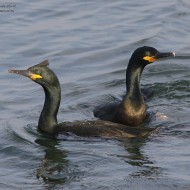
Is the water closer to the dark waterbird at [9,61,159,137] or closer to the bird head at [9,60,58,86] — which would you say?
the dark waterbird at [9,61,159,137]

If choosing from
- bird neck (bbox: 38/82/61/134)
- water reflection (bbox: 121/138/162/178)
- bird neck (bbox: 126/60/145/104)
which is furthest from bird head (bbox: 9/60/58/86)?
bird neck (bbox: 126/60/145/104)

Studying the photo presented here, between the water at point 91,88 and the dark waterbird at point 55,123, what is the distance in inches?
6.1

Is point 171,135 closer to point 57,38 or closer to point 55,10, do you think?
point 57,38

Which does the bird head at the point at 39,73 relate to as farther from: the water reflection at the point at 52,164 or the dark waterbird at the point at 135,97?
the dark waterbird at the point at 135,97

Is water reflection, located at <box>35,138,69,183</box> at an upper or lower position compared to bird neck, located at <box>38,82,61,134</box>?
lower

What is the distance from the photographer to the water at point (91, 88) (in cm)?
1173

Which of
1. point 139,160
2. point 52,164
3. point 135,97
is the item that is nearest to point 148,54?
point 135,97

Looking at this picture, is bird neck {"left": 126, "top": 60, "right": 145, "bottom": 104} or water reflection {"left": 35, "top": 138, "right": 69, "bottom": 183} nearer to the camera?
water reflection {"left": 35, "top": 138, "right": 69, "bottom": 183}

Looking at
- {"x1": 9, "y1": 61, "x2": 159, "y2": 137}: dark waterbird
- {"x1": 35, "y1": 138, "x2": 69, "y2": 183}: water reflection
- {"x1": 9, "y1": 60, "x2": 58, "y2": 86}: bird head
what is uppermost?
{"x1": 9, "y1": 60, "x2": 58, "y2": 86}: bird head

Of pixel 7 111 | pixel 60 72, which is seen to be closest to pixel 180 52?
pixel 60 72

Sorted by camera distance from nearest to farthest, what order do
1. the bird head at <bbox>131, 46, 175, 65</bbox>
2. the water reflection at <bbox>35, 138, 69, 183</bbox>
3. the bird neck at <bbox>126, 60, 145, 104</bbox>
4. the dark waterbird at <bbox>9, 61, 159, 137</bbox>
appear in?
1. the water reflection at <bbox>35, 138, 69, 183</bbox>
2. the dark waterbird at <bbox>9, 61, 159, 137</bbox>
3. the bird head at <bbox>131, 46, 175, 65</bbox>
4. the bird neck at <bbox>126, 60, 145, 104</bbox>

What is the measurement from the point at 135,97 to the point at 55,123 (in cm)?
151

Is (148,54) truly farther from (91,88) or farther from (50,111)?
(91,88)

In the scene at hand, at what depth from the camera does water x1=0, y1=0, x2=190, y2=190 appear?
11.7 meters
